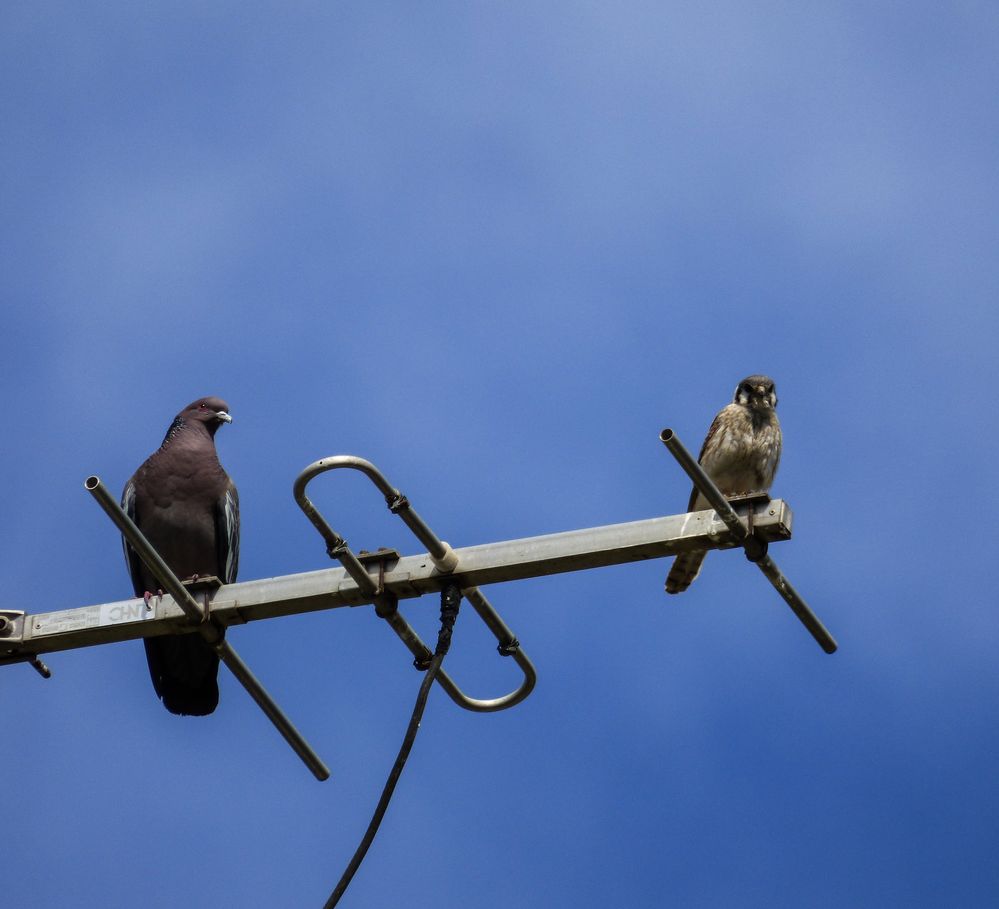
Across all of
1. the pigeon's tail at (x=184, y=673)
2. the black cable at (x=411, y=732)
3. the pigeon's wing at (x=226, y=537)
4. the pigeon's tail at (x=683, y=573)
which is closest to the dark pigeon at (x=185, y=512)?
the pigeon's wing at (x=226, y=537)

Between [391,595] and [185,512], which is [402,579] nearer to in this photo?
[391,595]

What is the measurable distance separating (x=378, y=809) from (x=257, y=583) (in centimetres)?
96

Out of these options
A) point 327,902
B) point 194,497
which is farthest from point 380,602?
point 194,497

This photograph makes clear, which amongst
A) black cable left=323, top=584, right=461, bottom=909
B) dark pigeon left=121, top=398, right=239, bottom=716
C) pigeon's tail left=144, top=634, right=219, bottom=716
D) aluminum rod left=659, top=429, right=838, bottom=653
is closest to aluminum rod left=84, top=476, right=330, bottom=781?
black cable left=323, top=584, right=461, bottom=909

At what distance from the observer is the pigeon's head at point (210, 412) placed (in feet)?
29.2

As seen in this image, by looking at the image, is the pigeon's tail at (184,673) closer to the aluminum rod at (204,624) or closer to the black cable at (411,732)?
the aluminum rod at (204,624)

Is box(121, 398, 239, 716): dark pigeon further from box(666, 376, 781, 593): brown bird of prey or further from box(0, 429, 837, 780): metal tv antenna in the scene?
box(0, 429, 837, 780): metal tv antenna

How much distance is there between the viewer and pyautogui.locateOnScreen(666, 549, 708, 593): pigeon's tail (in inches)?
→ 334

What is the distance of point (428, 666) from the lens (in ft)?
15.2

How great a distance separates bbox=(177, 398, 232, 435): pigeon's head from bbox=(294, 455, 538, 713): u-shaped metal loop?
4.32 metres

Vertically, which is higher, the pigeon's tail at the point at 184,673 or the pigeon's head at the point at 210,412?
the pigeon's head at the point at 210,412

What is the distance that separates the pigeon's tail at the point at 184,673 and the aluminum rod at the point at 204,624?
7.28 feet

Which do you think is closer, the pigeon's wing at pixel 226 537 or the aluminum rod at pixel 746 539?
the aluminum rod at pixel 746 539

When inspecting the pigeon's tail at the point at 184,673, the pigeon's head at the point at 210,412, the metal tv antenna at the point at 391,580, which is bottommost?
the pigeon's tail at the point at 184,673
